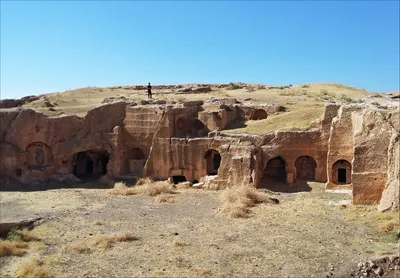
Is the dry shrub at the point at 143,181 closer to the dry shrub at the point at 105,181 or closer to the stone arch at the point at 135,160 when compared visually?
the dry shrub at the point at 105,181

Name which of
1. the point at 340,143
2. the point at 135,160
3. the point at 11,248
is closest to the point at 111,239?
the point at 11,248

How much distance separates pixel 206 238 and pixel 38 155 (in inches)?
662

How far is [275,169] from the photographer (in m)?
24.1

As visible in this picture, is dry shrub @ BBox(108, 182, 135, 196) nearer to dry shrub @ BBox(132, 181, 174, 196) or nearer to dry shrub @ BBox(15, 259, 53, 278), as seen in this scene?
dry shrub @ BBox(132, 181, 174, 196)

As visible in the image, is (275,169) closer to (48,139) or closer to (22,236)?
(22,236)

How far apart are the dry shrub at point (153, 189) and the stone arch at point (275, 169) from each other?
538 centimetres

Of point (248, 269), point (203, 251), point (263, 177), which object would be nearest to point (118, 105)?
point (263, 177)

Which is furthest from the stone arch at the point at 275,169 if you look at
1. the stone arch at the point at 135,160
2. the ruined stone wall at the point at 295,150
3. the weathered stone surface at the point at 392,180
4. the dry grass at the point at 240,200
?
the stone arch at the point at 135,160

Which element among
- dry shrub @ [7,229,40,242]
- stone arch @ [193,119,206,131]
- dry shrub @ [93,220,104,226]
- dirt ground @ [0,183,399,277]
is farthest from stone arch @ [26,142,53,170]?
dry shrub @ [7,229,40,242]

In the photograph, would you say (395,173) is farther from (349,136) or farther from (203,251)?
(203,251)

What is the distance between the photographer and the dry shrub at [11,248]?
46.4ft

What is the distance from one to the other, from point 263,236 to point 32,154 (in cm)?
1822

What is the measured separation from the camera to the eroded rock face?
59.3 feet

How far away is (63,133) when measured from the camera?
2739 cm
